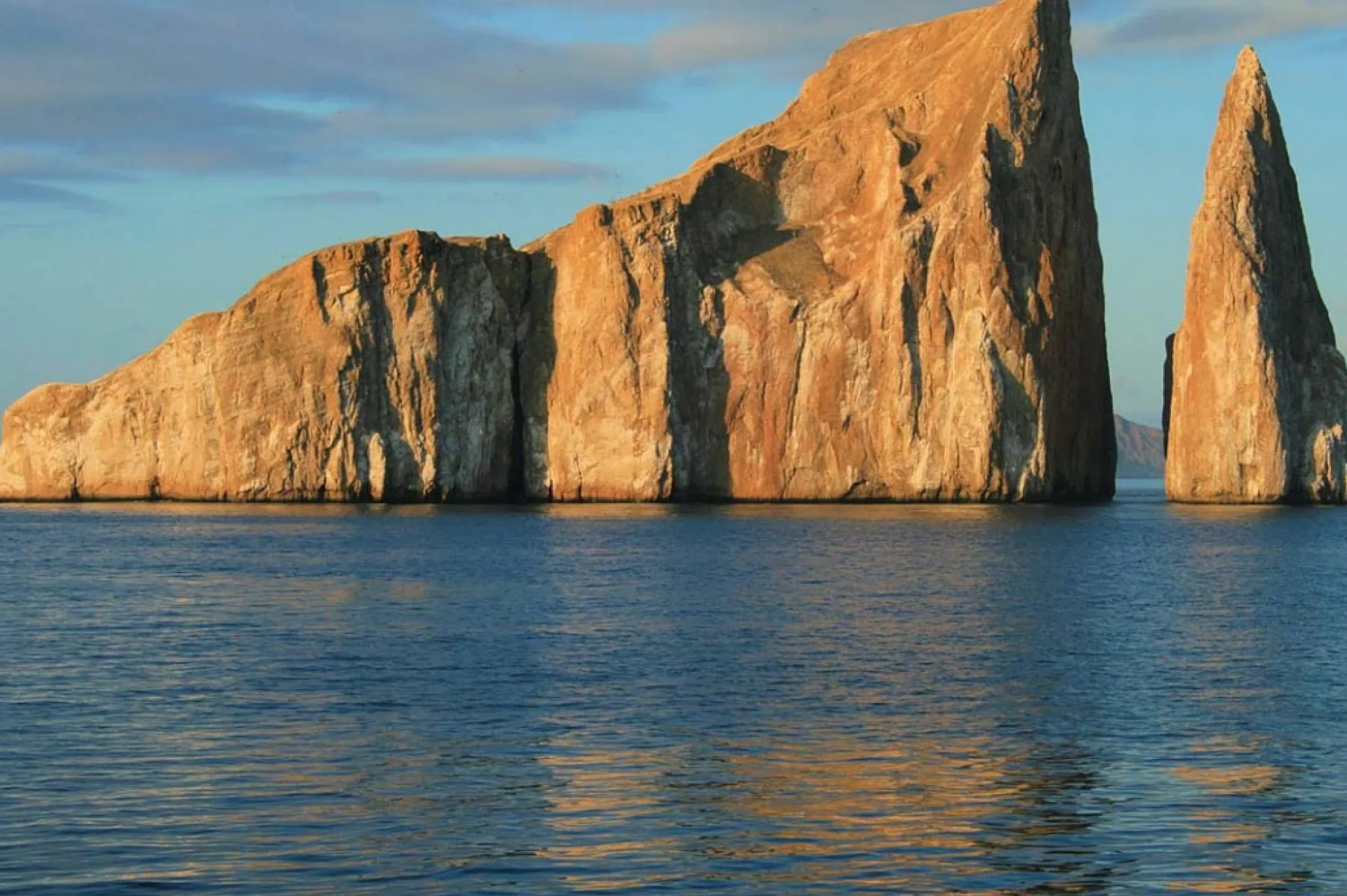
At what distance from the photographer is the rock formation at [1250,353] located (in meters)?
107

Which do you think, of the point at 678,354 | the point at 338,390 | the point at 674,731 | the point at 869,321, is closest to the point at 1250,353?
the point at 869,321

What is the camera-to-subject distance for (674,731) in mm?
29203

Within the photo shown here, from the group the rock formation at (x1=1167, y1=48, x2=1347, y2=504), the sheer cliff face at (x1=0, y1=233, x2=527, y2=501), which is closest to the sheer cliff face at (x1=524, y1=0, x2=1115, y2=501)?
the sheer cliff face at (x1=0, y1=233, x2=527, y2=501)

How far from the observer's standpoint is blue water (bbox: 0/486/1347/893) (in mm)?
20656

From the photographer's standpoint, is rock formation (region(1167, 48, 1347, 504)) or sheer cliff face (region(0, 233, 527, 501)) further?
sheer cliff face (region(0, 233, 527, 501))

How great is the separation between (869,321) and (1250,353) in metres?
22.3

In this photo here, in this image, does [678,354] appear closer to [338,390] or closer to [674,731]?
[338,390]

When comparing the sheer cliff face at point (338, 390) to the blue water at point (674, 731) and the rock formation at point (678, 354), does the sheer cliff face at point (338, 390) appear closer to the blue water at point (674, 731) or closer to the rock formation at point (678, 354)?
the rock formation at point (678, 354)

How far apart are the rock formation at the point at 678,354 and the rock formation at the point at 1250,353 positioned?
8574mm

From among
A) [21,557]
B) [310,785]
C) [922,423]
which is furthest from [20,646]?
[922,423]

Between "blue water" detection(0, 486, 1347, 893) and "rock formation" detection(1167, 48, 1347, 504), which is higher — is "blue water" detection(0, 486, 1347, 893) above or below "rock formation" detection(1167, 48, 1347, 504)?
below

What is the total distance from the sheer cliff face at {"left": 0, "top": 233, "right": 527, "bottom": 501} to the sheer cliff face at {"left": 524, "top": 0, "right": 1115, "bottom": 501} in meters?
4.83

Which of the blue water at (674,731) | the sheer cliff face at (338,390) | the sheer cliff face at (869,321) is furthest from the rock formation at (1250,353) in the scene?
the blue water at (674,731)

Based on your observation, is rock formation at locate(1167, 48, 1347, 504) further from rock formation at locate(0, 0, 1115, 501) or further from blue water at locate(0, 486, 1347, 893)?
blue water at locate(0, 486, 1347, 893)
